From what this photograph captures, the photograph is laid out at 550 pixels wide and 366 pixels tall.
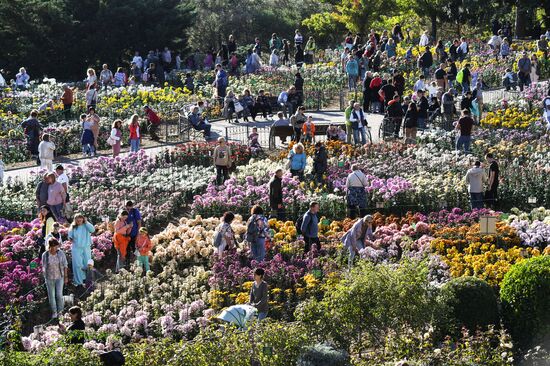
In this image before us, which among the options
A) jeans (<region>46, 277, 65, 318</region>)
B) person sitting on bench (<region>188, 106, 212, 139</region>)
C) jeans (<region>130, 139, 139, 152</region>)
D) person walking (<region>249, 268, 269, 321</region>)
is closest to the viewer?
person walking (<region>249, 268, 269, 321</region>)

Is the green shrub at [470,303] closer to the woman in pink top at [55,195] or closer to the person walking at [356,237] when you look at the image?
the person walking at [356,237]

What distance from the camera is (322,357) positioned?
1376 centimetres

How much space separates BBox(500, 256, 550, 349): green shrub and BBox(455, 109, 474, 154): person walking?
1001cm

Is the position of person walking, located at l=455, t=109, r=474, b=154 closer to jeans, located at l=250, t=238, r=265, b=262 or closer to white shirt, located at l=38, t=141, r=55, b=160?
jeans, located at l=250, t=238, r=265, b=262

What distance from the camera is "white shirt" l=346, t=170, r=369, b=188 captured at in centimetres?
2216

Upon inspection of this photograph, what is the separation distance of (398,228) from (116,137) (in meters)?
8.70

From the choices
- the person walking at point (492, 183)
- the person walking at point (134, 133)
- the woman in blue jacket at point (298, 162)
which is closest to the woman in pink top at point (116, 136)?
the person walking at point (134, 133)

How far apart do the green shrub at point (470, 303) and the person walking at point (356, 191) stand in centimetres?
650

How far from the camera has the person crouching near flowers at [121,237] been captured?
20.1m

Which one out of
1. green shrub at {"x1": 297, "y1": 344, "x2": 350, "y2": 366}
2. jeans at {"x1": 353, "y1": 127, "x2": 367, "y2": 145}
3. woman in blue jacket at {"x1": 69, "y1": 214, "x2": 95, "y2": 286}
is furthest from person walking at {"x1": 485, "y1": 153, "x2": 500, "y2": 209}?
green shrub at {"x1": 297, "y1": 344, "x2": 350, "y2": 366}

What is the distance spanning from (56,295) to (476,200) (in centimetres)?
808

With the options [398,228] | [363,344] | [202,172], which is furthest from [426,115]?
[363,344]

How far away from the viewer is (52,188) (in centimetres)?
2217

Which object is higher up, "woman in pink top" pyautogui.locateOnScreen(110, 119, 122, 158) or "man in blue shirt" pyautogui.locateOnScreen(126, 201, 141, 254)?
"woman in pink top" pyautogui.locateOnScreen(110, 119, 122, 158)
